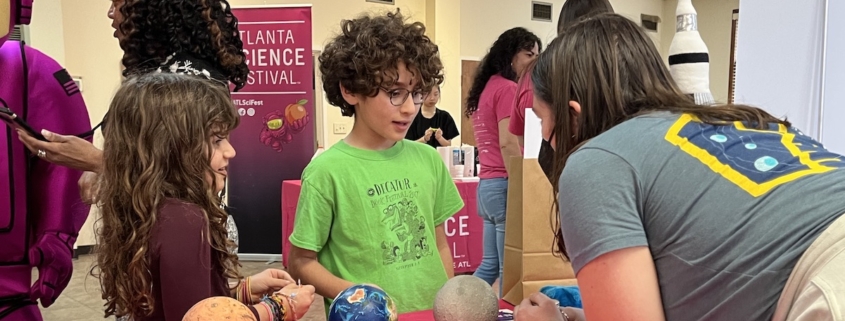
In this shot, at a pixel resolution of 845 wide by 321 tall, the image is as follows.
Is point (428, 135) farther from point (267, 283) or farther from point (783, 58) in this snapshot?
point (267, 283)

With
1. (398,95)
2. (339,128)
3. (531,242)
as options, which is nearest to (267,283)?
(398,95)

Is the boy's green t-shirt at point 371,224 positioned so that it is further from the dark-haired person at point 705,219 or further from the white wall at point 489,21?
the white wall at point 489,21

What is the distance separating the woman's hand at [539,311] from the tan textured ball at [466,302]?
0.23 ft

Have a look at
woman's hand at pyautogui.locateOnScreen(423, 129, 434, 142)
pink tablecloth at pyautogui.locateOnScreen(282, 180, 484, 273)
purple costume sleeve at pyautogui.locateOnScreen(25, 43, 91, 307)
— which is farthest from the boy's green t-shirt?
woman's hand at pyautogui.locateOnScreen(423, 129, 434, 142)

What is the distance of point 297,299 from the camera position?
1367mm

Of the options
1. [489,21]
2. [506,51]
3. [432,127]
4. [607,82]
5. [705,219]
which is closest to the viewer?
[705,219]

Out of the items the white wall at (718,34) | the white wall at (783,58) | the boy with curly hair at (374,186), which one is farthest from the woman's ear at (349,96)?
the white wall at (718,34)

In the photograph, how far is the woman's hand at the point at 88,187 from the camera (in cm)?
145

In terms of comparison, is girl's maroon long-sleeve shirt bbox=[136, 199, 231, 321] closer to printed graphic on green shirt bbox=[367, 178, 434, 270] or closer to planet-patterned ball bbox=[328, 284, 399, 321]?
planet-patterned ball bbox=[328, 284, 399, 321]

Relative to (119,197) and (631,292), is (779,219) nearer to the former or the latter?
(631,292)

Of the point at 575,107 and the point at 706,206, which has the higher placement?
the point at 575,107

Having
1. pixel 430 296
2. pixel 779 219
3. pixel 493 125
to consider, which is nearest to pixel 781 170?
pixel 779 219

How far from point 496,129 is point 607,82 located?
2353 mm

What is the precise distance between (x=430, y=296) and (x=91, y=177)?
0.95m
